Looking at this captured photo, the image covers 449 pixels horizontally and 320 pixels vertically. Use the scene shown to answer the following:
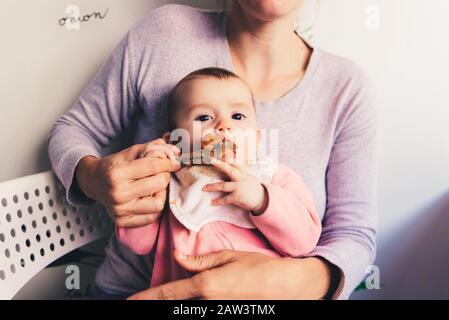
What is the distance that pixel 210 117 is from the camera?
61cm

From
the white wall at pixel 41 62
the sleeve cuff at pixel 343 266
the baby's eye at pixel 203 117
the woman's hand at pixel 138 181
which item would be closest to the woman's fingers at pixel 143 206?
the woman's hand at pixel 138 181

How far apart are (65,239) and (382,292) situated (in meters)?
0.49

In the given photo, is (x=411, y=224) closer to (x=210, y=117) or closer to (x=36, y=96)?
(x=210, y=117)

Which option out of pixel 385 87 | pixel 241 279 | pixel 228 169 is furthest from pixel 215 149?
pixel 385 87

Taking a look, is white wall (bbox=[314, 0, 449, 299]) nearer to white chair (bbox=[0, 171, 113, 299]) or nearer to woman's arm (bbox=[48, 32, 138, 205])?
woman's arm (bbox=[48, 32, 138, 205])

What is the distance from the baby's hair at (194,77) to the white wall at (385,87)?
202 mm

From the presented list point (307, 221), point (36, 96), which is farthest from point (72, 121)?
point (307, 221)

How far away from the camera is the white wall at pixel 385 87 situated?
0.69 meters

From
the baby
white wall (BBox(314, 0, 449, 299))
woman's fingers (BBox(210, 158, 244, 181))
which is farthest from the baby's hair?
white wall (BBox(314, 0, 449, 299))

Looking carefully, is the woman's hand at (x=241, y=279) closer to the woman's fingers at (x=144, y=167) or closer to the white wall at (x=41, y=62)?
the woman's fingers at (x=144, y=167)

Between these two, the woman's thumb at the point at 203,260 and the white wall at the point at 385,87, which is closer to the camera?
the woman's thumb at the point at 203,260

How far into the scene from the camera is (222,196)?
596 mm

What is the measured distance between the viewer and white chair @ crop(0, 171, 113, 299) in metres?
0.68
